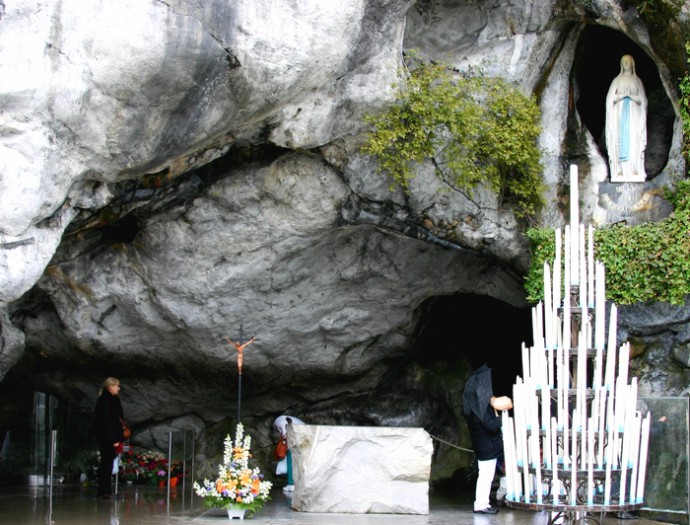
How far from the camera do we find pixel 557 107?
40.8ft

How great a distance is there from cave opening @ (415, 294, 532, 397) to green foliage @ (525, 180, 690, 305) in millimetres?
3909

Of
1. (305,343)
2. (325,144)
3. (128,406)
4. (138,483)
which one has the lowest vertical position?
(138,483)

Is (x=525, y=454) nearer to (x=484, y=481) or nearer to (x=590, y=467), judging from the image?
(x=590, y=467)

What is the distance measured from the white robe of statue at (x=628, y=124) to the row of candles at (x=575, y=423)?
13.1 feet

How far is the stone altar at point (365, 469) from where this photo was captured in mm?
11211

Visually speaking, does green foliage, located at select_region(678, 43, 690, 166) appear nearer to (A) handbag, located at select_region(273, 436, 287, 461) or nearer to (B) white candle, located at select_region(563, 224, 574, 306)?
(B) white candle, located at select_region(563, 224, 574, 306)

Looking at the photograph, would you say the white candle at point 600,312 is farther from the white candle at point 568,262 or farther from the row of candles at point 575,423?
the white candle at point 568,262

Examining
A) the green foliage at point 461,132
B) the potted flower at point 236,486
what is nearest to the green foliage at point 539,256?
the green foliage at point 461,132

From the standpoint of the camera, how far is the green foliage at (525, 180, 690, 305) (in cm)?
1120

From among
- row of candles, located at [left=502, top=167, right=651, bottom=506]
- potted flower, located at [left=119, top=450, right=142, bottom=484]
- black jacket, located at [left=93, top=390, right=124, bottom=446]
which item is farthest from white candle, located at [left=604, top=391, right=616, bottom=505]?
potted flower, located at [left=119, top=450, right=142, bottom=484]

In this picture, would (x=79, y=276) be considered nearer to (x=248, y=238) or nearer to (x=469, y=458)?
(x=248, y=238)

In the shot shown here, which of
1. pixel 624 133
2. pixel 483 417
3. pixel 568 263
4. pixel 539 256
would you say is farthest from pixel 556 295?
pixel 624 133

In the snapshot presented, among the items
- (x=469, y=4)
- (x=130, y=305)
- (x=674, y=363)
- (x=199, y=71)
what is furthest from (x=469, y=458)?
(x=199, y=71)

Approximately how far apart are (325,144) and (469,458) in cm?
642
